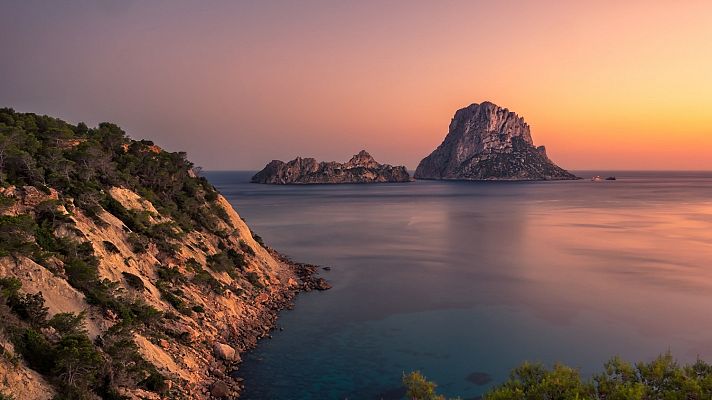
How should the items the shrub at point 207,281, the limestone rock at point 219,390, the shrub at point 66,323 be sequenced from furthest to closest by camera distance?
the shrub at point 207,281 < the limestone rock at point 219,390 < the shrub at point 66,323

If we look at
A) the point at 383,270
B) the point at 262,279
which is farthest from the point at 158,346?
the point at 383,270

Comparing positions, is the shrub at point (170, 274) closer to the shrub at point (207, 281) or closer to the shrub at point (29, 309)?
the shrub at point (207, 281)

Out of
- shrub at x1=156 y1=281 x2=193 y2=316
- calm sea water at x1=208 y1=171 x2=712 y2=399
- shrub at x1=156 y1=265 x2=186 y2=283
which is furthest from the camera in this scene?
shrub at x1=156 y1=265 x2=186 y2=283

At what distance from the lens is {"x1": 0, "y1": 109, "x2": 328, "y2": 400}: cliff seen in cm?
2612

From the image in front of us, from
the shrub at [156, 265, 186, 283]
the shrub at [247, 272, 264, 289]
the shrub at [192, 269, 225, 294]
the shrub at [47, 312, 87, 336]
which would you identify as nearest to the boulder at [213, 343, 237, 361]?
the shrub at [192, 269, 225, 294]

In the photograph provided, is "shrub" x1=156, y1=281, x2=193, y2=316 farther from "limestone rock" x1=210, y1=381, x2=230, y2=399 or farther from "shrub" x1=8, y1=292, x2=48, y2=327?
"shrub" x1=8, y1=292, x2=48, y2=327

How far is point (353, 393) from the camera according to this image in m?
35.2

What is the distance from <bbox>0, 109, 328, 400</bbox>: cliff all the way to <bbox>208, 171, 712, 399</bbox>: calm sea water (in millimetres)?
5293

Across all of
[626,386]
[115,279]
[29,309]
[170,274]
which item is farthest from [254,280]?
[626,386]

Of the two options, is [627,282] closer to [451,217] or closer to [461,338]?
[461,338]

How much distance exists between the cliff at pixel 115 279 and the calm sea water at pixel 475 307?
5293 millimetres

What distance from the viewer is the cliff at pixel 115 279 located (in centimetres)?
2612

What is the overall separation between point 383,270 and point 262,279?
2419 cm

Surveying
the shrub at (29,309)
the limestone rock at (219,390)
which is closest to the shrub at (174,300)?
the limestone rock at (219,390)
